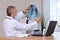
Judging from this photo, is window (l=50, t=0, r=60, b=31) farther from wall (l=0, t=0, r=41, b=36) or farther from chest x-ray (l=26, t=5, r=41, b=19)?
chest x-ray (l=26, t=5, r=41, b=19)

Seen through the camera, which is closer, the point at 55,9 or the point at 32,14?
the point at 32,14

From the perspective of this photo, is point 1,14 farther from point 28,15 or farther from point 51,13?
point 51,13

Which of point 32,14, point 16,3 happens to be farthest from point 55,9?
point 16,3

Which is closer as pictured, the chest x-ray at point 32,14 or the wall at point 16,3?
the chest x-ray at point 32,14

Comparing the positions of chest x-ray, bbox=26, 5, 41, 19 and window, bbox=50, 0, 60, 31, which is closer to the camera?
chest x-ray, bbox=26, 5, 41, 19

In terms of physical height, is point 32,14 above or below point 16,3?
below

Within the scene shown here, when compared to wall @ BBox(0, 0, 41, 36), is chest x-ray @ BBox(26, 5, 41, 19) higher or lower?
lower

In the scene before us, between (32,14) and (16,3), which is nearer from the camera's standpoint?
(32,14)

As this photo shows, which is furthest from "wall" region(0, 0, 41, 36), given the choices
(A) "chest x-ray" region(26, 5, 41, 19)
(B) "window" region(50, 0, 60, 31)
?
(A) "chest x-ray" region(26, 5, 41, 19)

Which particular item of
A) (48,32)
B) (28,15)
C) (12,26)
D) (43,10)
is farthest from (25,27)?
(43,10)

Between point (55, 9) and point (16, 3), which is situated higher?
point (16, 3)

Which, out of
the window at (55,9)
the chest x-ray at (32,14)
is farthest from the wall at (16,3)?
the chest x-ray at (32,14)

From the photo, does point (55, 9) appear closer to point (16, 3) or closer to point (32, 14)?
point (32, 14)

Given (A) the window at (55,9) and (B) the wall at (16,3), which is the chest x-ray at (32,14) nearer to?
(B) the wall at (16,3)
